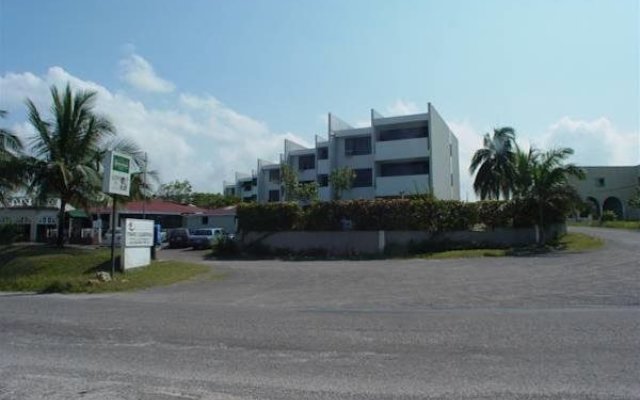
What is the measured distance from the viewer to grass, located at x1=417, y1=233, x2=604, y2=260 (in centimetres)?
2638

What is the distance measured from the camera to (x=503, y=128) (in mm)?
53125

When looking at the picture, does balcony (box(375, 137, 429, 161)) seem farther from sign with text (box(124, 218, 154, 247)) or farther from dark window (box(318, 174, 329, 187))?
sign with text (box(124, 218, 154, 247))

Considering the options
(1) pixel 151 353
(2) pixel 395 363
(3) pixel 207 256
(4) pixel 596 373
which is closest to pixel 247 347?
(1) pixel 151 353

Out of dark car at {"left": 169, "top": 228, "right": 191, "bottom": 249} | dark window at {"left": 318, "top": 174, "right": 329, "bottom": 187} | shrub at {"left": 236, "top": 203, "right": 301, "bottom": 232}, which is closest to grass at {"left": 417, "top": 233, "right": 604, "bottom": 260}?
shrub at {"left": 236, "top": 203, "right": 301, "bottom": 232}

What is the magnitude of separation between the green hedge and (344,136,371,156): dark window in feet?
76.2

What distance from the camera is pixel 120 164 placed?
1948 centimetres

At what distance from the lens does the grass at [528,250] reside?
26.4m

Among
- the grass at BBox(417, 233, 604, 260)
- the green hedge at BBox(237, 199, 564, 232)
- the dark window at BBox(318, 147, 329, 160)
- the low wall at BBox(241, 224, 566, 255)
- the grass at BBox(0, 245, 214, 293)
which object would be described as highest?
the dark window at BBox(318, 147, 329, 160)

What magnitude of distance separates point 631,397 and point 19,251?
22.3m

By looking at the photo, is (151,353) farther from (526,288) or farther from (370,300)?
(526,288)

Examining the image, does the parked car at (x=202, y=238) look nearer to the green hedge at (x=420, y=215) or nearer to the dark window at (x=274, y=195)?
the green hedge at (x=420, y=215)

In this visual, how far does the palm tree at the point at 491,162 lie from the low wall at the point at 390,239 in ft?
65.4

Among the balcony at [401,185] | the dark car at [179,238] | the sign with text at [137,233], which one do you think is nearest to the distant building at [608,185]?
the balcony at [401,185]

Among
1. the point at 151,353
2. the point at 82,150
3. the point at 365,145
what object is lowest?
the point at 151,353
